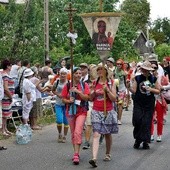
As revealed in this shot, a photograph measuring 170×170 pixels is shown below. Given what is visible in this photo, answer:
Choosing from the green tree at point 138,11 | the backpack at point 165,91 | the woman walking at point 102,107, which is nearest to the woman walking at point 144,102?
the woman walking at point 102,107

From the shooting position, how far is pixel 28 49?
2389 centimetres

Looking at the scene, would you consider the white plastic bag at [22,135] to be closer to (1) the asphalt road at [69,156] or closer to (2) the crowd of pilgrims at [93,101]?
(1) the asphalt road at [69,156]

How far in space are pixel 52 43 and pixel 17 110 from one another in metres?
21.2

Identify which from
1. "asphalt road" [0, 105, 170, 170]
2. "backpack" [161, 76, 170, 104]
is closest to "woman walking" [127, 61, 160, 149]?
"asphalt road" [0, 105, 170, 170]

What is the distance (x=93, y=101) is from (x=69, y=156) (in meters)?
1.31

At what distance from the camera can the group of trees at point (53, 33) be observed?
77.8 feet

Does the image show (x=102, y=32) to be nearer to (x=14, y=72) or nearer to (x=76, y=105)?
(x=76, y=105)

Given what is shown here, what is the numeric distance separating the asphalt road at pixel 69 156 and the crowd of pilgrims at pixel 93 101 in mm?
235

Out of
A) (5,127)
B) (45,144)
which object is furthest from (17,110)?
(45,144)

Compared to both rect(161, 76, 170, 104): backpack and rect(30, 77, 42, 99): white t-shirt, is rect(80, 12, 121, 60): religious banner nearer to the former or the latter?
rect(161, 76, 170, 104): backpack

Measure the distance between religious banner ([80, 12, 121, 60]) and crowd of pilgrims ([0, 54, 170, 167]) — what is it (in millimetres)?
536

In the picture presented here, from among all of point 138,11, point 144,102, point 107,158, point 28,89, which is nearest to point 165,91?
point 144,102

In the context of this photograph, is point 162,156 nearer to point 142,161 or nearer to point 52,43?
point 142,161

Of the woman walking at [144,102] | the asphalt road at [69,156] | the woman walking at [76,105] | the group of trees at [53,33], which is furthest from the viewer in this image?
the group of trees at [53,33]
